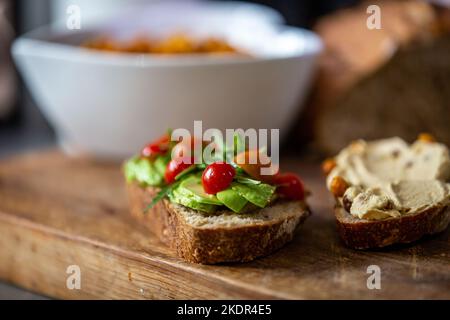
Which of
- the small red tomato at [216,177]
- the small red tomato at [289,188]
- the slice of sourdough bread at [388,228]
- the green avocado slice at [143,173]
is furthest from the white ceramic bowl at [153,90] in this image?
the slice of sourdough bread at [388,228]

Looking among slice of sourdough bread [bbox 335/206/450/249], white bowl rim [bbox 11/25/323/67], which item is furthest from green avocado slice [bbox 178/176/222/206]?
white bowl rim [bbox 11/25/323/67]

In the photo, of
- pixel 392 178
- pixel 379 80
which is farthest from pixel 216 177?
pixel 379 80

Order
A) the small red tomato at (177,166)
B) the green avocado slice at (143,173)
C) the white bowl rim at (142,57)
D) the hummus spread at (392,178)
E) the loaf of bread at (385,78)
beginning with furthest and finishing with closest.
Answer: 1. the loaf of bread at (385,78)
2. the white bowl rim at (142,57)
3. the green avocado slice at (143,173)
4. the small red tomato at (177,166)
5. the hummus spread at (392,178)

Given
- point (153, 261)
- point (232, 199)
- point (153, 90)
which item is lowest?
point (153, 261)

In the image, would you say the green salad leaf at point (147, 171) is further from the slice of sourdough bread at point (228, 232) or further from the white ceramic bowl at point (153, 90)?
the white ceramic bowl at point (153, 90)

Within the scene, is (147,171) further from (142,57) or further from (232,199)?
(142,57)
